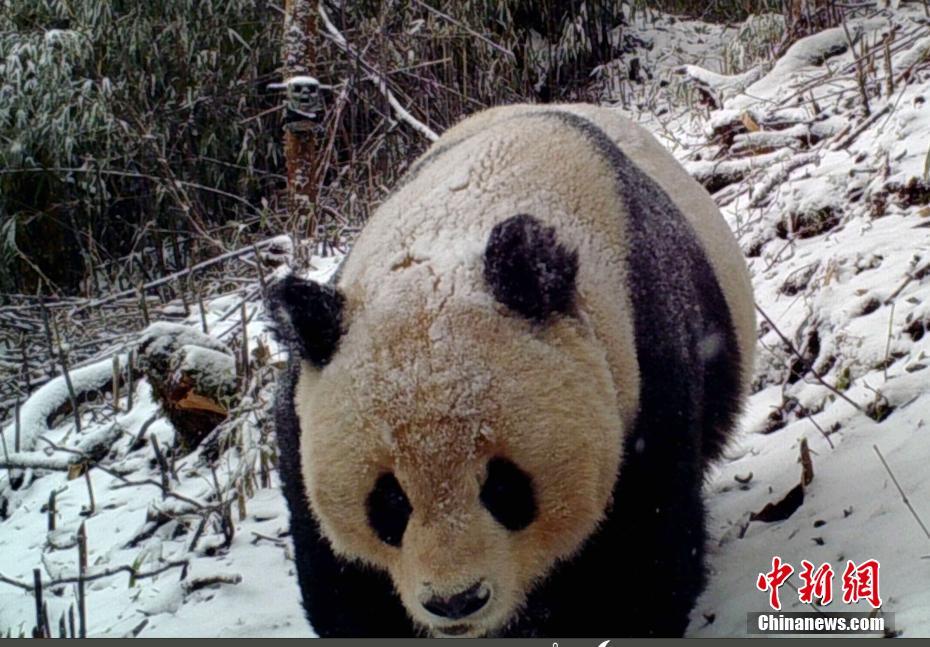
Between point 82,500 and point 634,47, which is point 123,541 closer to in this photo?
point 82,500

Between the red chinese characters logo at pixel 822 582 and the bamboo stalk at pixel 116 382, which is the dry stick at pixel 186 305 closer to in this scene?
the bamboo stalk at pixel 116 382

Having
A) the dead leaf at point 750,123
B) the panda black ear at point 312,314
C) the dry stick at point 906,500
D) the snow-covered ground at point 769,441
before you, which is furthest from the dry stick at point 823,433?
the dead leaf at point 750,123

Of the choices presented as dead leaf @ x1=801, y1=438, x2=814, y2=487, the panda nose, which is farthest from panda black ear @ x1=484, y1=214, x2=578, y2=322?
dead leaf @ x1=801, y1=438, x2=814, y2=487

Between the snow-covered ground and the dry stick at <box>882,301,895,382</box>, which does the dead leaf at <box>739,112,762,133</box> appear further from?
the dry stick at <box>882,301,895,382</box>

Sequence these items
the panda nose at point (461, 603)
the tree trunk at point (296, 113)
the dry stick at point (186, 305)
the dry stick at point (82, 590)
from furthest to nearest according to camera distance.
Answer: the tree trunk at point (296, 113), the dry stick at point (186, 305), the dry stick at point (82, 590), the panda nose at point (461, 603)

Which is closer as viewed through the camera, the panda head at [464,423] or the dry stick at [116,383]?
the panda head at [464,423]

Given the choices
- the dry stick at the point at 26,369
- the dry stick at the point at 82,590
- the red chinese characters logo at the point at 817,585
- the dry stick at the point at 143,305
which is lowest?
the dry stick at the point at 26,369

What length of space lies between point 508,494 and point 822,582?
0.92 metres

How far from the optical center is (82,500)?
4.60 meters

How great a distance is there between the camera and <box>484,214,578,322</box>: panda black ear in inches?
77.3

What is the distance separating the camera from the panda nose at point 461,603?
1906mm

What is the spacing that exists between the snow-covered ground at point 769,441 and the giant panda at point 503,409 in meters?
0.46

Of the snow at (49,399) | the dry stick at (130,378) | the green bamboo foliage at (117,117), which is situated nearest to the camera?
the snow at (49,399)

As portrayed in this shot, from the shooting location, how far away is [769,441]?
355cm
